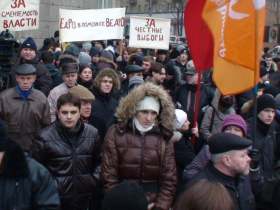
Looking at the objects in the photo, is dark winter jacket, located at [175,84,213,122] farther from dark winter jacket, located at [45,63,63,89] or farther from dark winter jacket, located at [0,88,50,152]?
dark winter jacket, located at [0,88,50,152]

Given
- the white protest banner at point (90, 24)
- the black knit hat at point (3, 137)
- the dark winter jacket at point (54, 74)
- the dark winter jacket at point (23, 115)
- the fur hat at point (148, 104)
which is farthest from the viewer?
the white protest banner at point (90, 24)

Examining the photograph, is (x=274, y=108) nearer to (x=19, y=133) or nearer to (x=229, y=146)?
(x=229, y=146)

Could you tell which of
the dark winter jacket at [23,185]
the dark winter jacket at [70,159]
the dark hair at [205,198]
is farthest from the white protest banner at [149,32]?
the dark hair at [205,198]

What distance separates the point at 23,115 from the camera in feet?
19.9

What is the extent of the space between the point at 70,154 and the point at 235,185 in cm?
142

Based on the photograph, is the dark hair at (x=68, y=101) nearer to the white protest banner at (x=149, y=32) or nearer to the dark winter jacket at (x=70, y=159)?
the dark winter jacket at (x=70, y=159)

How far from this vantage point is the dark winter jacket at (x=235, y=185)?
12.7 feet

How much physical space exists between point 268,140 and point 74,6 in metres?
16.4

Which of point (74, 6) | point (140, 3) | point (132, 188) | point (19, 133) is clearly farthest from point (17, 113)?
point (140, 3)

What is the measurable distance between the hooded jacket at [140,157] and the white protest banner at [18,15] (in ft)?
18.4

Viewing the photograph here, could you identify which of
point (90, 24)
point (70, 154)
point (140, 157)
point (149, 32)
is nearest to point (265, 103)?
point (140, 157)

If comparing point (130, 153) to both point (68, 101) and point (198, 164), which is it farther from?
point (68, 101)

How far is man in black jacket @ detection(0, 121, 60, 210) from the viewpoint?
138 inches

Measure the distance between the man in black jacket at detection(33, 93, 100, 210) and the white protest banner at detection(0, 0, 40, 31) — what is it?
5.36 metres
